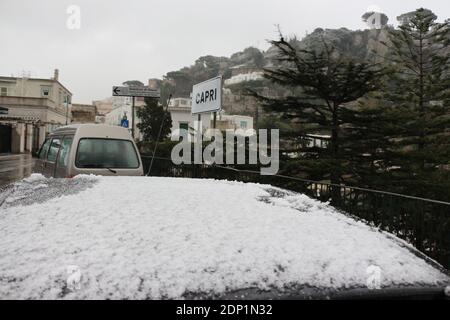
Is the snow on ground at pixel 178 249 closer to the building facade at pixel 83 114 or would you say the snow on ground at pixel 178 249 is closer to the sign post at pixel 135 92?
the sign post at pixel 135 92

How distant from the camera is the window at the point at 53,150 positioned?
756 cm

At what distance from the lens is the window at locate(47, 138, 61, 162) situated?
297 inches

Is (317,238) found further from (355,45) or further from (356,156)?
(355,45)

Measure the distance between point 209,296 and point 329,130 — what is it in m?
13.3

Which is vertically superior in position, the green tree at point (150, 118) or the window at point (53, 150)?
the green tree at point (150, 118)

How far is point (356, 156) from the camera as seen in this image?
46.5 ft

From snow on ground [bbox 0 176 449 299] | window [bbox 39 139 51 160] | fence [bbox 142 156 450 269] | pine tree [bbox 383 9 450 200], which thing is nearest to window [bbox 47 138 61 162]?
window [bbox 39 139 51 160]

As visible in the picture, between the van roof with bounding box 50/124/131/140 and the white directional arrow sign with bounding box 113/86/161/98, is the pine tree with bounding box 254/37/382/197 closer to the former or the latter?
the white directional arrow sign with bounding box 113/86/161/98

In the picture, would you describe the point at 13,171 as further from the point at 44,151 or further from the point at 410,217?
the point at 410,217

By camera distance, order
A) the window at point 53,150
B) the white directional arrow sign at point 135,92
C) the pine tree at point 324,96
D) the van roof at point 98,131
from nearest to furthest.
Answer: the van roof at point 98,131 < the window at point 53,150 < the white directional arrow sign at point 135,92 < the pine tree at point 324,96

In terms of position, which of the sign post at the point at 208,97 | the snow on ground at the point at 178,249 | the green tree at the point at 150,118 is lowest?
the snow on ground at the point at 178,249

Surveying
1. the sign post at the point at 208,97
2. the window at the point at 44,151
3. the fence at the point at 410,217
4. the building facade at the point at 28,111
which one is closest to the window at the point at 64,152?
the window at the point at 44,151

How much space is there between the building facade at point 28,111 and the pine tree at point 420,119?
39.9 m

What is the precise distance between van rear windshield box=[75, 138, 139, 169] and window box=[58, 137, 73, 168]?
0.90 feet
